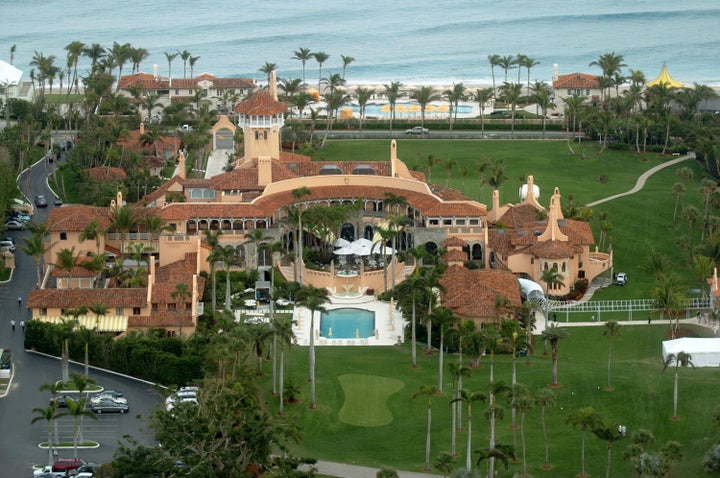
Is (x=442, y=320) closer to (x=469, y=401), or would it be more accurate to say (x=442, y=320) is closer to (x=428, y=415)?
(x=428, y=415)

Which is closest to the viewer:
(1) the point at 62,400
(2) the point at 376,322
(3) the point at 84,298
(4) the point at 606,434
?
(4) the point at 606,434

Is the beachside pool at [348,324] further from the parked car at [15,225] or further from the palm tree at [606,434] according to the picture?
the parked car at [15,225]

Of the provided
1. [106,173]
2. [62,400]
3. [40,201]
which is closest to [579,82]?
[106,173]

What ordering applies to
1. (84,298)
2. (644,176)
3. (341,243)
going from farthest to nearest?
(644,176) → (341,243) → (84,298)

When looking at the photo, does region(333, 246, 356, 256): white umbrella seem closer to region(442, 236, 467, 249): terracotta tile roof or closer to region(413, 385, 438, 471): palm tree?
region(442, 236, 467, 249): terracotta tile roof

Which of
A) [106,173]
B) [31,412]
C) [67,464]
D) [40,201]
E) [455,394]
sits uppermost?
[106,173]

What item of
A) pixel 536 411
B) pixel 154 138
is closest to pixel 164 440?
pixel 536 411

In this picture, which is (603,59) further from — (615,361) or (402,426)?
(402,426)

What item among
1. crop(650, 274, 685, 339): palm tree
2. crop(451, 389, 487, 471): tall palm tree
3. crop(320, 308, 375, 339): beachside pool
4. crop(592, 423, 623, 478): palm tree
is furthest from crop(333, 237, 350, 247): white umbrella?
crop(592, 423, 623, 478): palm tree
